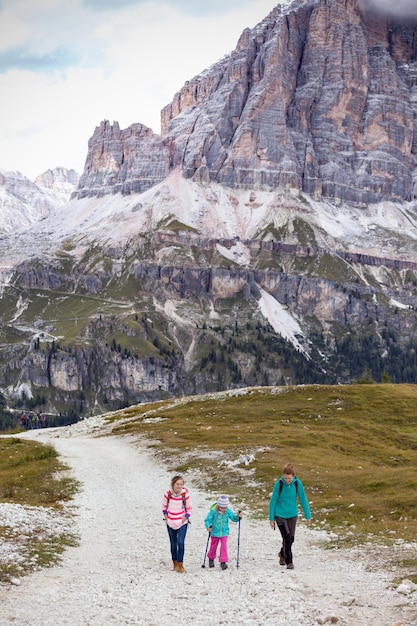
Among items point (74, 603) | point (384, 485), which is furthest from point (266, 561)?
point (384, 485)

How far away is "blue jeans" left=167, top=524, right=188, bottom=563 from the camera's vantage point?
79.3ft

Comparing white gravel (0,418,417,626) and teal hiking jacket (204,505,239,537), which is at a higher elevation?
teal hiking jacket (204,505,239,537)

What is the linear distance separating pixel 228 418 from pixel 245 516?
165 feet

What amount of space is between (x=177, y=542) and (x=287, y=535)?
4487 millimetres

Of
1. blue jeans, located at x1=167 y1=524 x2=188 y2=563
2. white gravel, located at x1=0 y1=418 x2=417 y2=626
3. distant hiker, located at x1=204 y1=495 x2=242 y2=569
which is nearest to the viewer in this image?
white gravel, located at x1=0 y1=418 x2=417 y2=626

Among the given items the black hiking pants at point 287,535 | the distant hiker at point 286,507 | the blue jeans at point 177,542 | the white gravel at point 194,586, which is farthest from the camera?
the distant hiker at point 286,507

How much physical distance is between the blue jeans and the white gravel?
635 millimetres

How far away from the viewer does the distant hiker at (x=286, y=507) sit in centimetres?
2480

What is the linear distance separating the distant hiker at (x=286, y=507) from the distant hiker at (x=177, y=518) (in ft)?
11.6

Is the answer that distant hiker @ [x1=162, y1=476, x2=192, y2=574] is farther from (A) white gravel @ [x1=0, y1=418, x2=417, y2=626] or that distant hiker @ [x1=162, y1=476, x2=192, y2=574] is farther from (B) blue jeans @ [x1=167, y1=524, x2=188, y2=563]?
(A) white gravel @ [x1=0, y1=418, x2=417, y2=626]

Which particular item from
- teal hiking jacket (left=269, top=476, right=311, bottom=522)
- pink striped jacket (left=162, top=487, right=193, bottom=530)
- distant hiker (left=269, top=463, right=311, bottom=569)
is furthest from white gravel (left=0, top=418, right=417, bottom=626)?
teal hiking jacket (left=269, top=476, right=311, bottom=522)

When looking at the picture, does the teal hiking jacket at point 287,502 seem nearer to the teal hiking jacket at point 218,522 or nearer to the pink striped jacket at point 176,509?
the teal hiking jacket at point 218,522

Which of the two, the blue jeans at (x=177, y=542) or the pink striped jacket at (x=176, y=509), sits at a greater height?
the pink striped jacket at (x=176, y=509)

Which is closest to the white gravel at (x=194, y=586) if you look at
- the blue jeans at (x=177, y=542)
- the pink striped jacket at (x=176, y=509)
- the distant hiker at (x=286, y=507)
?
the blue jeans at (x=177, y=542)
